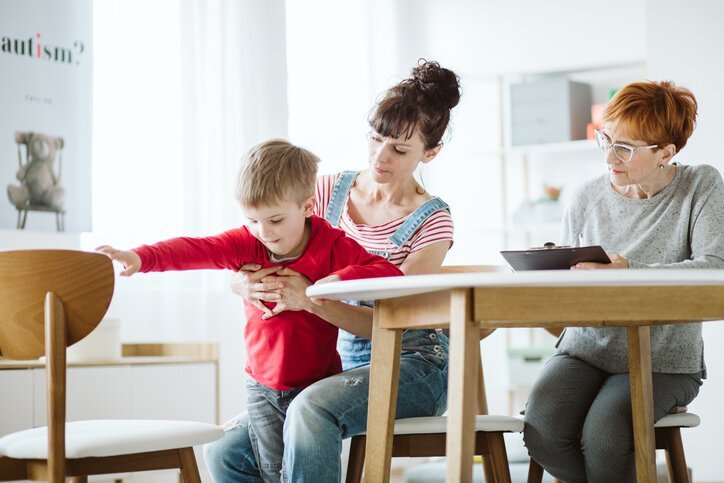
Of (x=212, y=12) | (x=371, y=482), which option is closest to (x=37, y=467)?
(x=371, y=482)

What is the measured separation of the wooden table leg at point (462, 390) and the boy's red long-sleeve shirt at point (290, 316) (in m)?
0.44

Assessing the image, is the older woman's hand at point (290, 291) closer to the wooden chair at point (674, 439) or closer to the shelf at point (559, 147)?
the wooden chair at point (674, 439)

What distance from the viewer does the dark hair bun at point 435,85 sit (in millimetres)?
2137

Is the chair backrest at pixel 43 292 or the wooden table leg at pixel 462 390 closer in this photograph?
the wooden table leg at pixel 462 390

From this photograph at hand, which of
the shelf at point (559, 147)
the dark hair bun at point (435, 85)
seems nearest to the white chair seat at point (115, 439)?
the dark hair bun at point (435, 85)

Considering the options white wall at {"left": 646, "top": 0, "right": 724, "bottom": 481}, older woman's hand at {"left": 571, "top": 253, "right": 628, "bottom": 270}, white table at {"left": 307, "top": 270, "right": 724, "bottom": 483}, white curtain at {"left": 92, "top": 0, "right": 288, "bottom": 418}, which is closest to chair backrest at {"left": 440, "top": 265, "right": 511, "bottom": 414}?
older woman's hand at {"left": 571, "top": 253, "right": 628, "bottom": 270}

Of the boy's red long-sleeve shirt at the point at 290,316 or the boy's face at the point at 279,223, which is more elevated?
the boy's face at the point at 279,223

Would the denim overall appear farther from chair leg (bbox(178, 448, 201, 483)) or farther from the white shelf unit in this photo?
the white shelf unit

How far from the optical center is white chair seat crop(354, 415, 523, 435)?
1752mm

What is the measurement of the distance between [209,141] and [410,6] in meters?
1.90

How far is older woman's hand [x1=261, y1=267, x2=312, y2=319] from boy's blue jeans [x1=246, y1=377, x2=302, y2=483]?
0.16 m

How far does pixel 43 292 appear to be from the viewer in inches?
61.6

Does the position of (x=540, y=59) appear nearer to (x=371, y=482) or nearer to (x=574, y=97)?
(x=574, y=97)

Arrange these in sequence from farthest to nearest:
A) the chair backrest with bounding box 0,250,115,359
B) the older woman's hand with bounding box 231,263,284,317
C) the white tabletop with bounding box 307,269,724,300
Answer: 1. the older woman's hand with bounding box 231,263,284,317
2. the chair backrest with bounding box 0,250,115,359
3. the white tabletop with bounding box 307,269,724,300
